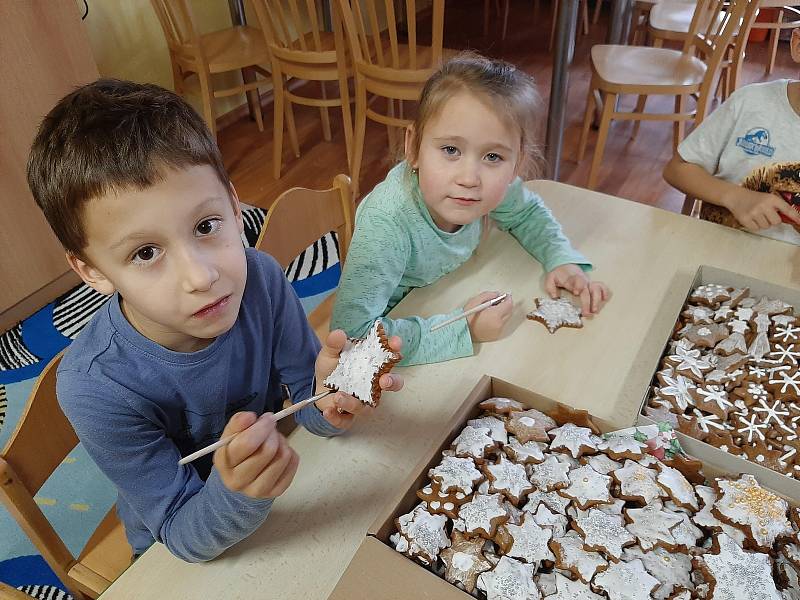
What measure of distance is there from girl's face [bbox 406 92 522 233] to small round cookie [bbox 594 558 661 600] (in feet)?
2.17

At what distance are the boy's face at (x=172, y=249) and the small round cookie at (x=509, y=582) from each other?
419 mm

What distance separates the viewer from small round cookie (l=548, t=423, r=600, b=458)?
75 cm

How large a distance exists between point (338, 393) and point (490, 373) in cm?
29

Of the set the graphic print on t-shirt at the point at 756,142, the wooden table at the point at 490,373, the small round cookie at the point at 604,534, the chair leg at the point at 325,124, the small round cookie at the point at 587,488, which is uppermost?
the graphic print on t-shirt at the point at 756,142

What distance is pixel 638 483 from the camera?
0.70 metres

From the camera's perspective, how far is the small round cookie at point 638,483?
688 mm

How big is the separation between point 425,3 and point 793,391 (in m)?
4.72

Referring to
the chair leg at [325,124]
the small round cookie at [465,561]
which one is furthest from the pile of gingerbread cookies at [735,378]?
the chair leg at [325,124]

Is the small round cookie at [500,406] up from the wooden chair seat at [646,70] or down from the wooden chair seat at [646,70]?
up

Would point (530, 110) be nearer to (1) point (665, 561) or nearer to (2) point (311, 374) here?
(2) point (311, 374)

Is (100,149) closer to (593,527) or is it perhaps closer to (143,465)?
(143,465)

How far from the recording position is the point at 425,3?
485cm

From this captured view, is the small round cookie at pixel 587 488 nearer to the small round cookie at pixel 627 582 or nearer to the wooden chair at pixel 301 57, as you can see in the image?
the small round cookie at pixel 627 582

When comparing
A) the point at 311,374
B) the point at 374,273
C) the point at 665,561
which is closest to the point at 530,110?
the point at 374,273
